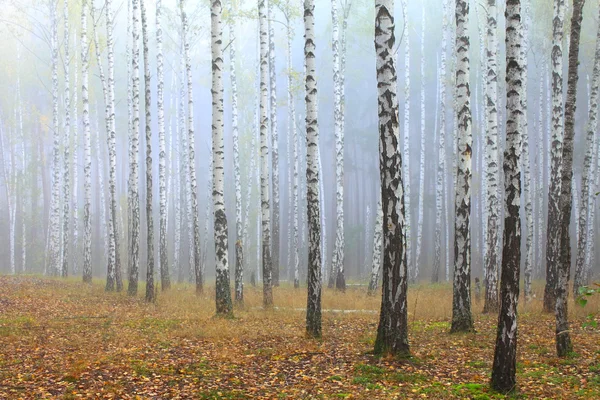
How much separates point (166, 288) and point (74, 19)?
20086 millimetres

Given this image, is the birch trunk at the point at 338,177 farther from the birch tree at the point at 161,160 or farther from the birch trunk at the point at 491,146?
the birch trunk at the point at 491,146

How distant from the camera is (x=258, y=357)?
8.32 m

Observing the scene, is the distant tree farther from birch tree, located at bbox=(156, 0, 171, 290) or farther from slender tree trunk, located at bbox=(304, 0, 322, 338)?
birch tree, located at bbox=(156, 0, 171, 290)

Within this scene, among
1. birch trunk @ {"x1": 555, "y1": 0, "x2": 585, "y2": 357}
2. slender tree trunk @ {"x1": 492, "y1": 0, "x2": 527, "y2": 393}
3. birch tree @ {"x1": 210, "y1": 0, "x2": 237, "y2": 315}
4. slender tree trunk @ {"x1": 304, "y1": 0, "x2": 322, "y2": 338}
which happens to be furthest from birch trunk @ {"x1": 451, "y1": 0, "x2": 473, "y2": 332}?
birch tree @ {"x1": 210, "y1": 0, "x2": 237, "y2": 315}

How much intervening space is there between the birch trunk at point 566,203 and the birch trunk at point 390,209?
7.48ft

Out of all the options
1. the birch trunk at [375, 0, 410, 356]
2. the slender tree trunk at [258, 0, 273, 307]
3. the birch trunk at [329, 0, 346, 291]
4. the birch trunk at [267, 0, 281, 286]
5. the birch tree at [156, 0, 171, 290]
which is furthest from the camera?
the birch trunk at [267, 0, 281, 286]

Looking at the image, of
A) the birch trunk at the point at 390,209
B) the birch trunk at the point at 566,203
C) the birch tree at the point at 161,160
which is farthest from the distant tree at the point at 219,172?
the birch trunk at the point at 566,203

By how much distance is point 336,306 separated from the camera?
15023 mm

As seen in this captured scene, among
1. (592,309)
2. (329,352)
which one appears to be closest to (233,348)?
(329,352)

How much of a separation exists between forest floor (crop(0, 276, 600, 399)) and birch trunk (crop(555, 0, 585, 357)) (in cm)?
49

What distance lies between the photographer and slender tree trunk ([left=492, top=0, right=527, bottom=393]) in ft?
19.8

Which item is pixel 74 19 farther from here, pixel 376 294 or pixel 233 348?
pixel 233 348

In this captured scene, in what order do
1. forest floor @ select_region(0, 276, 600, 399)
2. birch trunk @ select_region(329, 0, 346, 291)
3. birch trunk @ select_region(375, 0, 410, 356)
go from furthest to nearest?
birch trunk @ select_region(329, 0, 346, 291)
birch trunk @ select_region(375, 0, 410, 356)
forest floor @ select_region(0, 276, 600, 399)

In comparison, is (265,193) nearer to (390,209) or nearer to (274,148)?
(390,209)
